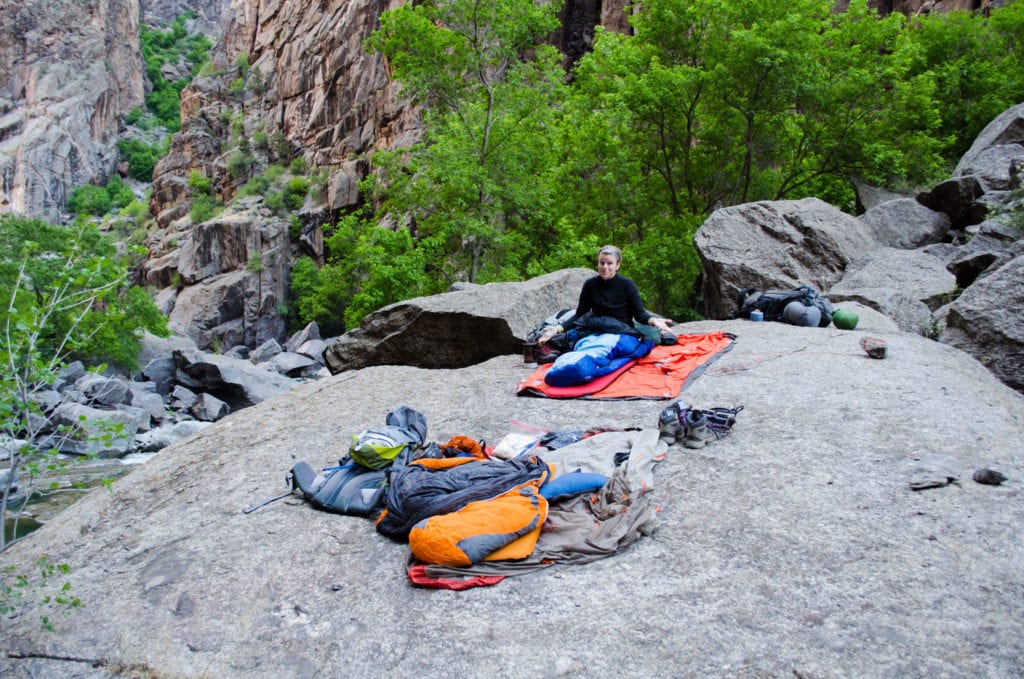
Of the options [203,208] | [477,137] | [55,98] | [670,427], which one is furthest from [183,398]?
[55,98]

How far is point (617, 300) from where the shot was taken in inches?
287

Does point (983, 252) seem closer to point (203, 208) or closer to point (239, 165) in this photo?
point (203, 208)

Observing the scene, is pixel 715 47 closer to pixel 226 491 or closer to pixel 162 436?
pixel 226 491

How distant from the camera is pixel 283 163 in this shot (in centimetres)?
5669

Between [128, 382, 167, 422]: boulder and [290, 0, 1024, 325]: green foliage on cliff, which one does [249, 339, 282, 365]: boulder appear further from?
[290, 0, 1024, 325]: green foliage on cliff

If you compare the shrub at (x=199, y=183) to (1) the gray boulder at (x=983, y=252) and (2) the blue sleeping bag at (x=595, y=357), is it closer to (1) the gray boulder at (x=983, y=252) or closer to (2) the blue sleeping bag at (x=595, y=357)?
(2) the blue sleeping bag at (x=595, y=357)

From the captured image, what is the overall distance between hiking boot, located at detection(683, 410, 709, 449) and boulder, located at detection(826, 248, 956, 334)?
6580 millimetres

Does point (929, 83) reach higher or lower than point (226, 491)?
higher

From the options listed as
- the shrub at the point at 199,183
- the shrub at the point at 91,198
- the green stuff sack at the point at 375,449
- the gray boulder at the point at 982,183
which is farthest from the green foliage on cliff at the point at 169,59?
the green stuff sack at the point at 375,449

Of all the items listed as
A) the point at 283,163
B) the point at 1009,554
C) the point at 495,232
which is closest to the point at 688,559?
the point at 1009,554

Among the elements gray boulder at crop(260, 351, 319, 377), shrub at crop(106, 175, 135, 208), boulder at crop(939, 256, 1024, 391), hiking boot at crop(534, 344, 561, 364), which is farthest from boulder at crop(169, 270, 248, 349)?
boulder at crop(939, 256, 1024, 391)

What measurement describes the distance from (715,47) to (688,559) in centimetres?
1495

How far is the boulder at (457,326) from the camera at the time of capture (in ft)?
28.0

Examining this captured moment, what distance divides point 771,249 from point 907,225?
4647 millimetres
